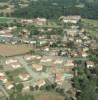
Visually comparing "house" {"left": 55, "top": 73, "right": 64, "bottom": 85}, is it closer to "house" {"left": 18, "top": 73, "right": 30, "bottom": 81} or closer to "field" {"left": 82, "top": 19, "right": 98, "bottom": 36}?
"house" {"left": 18, "top": 73, "right": 30, "bottom": 81}

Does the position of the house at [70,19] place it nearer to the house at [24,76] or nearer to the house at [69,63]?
the house at [69,63]

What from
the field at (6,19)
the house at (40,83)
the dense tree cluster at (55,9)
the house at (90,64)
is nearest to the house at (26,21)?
the field at (6,19)

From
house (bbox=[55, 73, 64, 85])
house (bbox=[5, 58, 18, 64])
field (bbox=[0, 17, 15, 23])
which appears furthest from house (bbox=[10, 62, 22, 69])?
field (bbox=[0, 17, 15, 23])

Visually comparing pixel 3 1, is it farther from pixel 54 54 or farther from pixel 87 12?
pixel 54 54

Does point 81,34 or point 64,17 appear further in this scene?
point 64,17

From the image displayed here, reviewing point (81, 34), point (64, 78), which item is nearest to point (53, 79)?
point (64, 78)

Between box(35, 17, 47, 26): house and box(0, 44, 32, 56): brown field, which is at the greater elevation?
box(0, 44, 32, 56): brown field

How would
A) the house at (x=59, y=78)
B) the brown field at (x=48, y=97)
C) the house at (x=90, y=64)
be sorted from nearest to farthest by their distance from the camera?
the brown field at (x=48, y=97) → the house at (x=59, y=78) → the house at (x=90, y=64)

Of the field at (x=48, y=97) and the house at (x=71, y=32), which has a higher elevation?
the field at (x=48, y=97)
